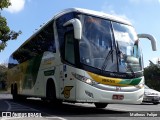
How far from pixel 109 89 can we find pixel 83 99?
1.04 meters

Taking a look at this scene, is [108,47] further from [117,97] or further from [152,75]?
[152,75]

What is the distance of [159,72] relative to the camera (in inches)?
2510

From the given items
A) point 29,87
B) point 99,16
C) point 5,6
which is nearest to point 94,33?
point 99,16

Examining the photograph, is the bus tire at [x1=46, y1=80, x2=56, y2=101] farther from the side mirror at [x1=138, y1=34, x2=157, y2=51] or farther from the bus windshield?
the side mirror at [x1=138, y1=34, x2=157, y2=51]

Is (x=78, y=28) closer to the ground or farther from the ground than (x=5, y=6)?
closer to the ground

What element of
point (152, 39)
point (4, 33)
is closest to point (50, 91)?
point (152, 39)

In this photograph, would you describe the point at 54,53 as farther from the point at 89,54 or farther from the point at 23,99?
the point at 23,99

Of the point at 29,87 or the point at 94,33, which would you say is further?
the point at 29,87

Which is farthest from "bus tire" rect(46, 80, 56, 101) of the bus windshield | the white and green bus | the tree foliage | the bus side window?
the tree foliage

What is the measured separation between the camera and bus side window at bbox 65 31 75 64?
13977 mm

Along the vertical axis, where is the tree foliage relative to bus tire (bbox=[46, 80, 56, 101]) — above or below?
above

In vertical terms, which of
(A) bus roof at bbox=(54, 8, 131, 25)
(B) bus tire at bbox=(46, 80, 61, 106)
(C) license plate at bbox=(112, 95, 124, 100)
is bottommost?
(C) license plate at bbox=(112, 95, 124, 100)

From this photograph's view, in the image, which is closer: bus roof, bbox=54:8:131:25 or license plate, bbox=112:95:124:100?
license plate, bbox=112:95:124:100

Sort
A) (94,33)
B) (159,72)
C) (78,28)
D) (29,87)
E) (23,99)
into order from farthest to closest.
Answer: (159,72), (23,99), (29,87), (94,33), (78,28)
